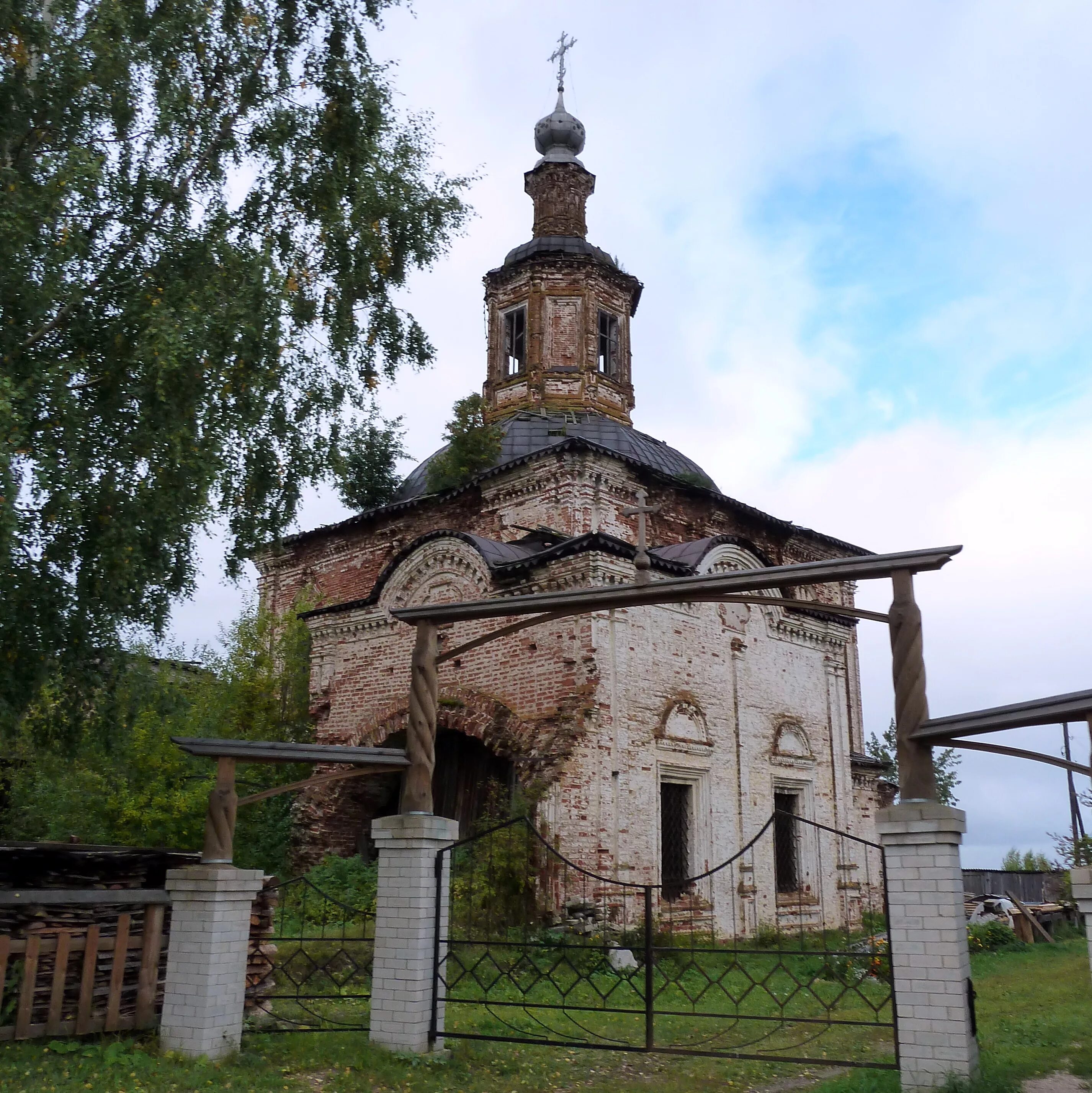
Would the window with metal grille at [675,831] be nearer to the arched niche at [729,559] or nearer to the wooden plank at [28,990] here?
the arched niche at [729,559]

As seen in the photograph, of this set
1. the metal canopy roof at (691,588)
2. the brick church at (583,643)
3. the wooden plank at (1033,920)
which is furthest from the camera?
the wooden plank at (1033,920)

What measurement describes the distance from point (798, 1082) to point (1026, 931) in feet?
37.3

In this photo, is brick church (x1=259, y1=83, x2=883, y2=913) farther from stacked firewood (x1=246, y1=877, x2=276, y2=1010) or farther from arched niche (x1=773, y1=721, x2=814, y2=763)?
stacked firewood (x1=246, y1=877, x2=276, y2=1010)

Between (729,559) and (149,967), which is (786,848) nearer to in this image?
(729,559)

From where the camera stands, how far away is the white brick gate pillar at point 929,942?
18.2ft

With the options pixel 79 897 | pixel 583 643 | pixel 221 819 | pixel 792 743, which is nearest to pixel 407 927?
pixel 221 819

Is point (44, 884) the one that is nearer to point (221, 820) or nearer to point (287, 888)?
point (221, 820)

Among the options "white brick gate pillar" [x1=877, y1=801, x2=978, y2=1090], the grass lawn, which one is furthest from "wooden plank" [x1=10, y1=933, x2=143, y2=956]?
"white brick gate pillar" [x1=877, y1=801, x2=978, y2=1090]

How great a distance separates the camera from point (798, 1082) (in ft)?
22.6

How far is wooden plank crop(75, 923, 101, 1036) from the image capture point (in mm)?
6762

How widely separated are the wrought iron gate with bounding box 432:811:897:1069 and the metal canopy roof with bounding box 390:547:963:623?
1.55 metres

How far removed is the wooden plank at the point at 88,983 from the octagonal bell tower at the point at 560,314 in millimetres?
14107

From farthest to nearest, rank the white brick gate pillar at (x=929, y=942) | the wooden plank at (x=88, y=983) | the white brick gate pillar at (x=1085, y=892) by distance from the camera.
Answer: the wooden plank at (x=88, y=983) → the white brick gate pillar at (x=929, y=942) → the white brick gate pillar at (x=1085, y=892)

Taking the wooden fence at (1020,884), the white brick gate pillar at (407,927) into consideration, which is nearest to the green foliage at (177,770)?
the white brick gate pillar at (407,927)
